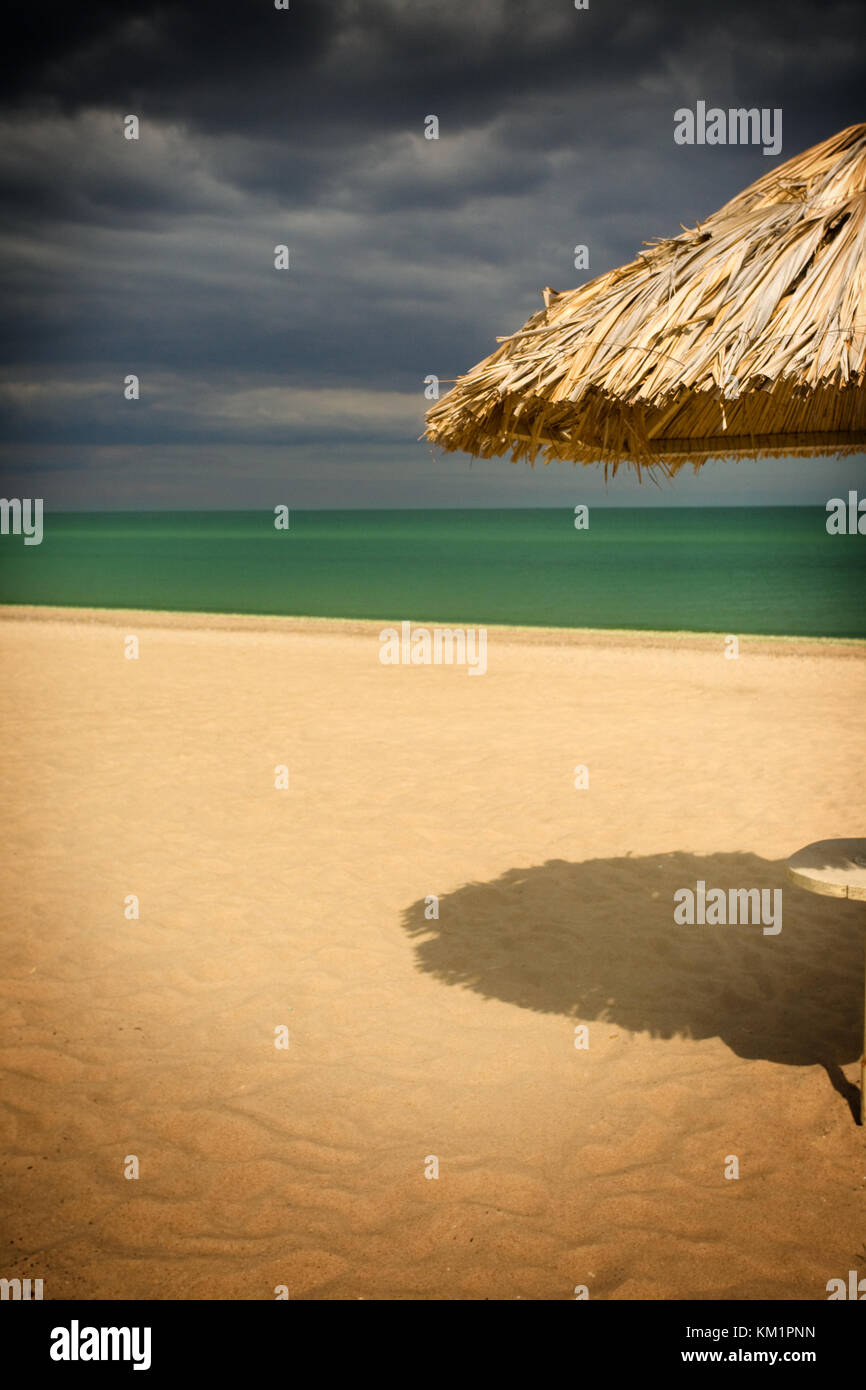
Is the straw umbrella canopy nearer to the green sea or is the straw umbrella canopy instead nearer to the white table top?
the white table top

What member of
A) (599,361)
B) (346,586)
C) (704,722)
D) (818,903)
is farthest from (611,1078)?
(346,586)

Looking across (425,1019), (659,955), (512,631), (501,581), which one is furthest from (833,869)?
(501,581)

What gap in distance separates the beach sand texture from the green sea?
1487 centimetres

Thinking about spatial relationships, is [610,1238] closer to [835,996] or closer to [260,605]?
[835,996]

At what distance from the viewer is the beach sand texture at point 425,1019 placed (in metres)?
2.74

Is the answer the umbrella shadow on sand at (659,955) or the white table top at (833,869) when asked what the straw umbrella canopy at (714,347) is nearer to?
the white table top at (833,869)

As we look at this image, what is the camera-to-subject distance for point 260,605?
30.0 m

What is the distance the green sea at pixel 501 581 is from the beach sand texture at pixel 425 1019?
14.9m

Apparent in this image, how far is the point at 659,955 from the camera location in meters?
4.53

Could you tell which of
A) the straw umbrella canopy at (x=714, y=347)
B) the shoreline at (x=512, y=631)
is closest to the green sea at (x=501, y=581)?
the shoreline at (x=512, y=631)

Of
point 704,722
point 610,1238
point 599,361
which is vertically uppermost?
point 599,361

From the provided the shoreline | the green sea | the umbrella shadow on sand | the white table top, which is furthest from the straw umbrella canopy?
the green sea

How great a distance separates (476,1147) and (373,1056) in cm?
67

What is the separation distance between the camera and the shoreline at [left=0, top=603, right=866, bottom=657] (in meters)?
15.0
